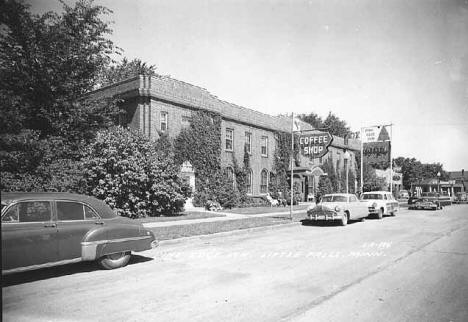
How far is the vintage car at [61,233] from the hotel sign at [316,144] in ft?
64.3

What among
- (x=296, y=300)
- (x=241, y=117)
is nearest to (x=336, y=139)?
(x=241, y=117)

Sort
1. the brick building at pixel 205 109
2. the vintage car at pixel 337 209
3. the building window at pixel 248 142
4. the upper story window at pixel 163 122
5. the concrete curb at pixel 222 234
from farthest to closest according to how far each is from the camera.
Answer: the building window at pixel 248 142 → the upper story window at pixel 163 122 → the brick building at pixel 205 109 → the vintage car at pixel 337 209 → the concrete curb at pixel 222 234

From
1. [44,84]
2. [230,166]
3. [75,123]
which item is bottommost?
[230,166]

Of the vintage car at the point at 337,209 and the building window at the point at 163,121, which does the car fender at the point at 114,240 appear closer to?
the vintage car at the point at 337,209

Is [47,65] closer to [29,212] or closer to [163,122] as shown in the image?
[163,122]

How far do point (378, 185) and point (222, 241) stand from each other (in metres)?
40.5

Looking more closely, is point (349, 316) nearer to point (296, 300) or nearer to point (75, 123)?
point (296, 300)

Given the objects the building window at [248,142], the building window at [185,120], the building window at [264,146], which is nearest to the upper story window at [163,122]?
the building window at [185,120]

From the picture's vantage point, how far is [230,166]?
26.5 metres

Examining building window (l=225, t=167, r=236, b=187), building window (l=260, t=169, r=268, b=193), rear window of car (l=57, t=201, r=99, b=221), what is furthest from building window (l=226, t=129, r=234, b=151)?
rear window of car (l=57, t=201, r=99, b=221)

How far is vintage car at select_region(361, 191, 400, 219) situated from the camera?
2045cm

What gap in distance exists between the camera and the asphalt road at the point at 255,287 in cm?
466

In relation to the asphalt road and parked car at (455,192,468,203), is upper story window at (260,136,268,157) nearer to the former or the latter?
the asphalt road

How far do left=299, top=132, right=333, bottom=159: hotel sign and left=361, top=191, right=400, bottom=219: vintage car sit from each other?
4.69 m
